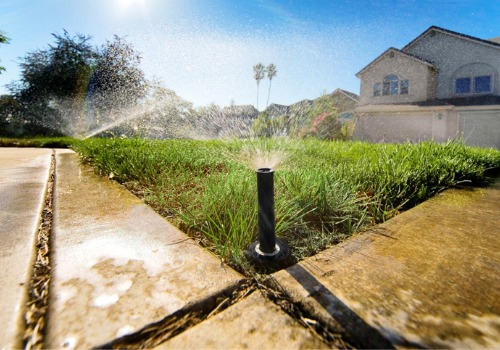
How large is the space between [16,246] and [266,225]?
0.91 m

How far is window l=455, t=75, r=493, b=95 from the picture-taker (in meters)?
13.5

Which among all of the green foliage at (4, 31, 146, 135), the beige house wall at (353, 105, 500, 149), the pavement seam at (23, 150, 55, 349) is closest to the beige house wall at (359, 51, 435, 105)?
the beige house wall at (353, 105, 500, 149)

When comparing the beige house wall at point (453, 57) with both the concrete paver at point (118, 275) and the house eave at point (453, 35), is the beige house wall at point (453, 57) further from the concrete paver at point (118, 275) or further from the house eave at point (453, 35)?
the concrete paver at point (118, 275)

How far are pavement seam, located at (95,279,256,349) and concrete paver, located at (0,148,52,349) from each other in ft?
0.74

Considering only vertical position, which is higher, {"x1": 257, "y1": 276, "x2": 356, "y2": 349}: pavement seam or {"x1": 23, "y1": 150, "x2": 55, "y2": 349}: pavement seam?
{"x1": 23, "y1": 150, "x2": 55, "y2": 349}: pavement seam

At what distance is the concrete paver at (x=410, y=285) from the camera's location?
0.61 meters

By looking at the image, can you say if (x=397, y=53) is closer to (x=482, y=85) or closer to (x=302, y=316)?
(x=482, y=85)

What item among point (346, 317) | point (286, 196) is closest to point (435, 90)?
point (286, 196)

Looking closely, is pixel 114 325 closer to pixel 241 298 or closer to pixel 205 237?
pixel 241 298

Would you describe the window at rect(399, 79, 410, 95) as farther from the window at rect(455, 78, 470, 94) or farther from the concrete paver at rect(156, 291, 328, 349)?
the concrete paver at rect(156, 291, 328, 349)

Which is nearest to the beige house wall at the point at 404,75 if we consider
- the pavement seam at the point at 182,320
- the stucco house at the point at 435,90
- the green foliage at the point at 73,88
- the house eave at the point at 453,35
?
the stucco house at the point at 435,90

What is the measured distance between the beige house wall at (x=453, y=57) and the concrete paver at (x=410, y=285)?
17.0 m

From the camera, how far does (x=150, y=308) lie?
2.16ft

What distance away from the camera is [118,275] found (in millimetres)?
793
